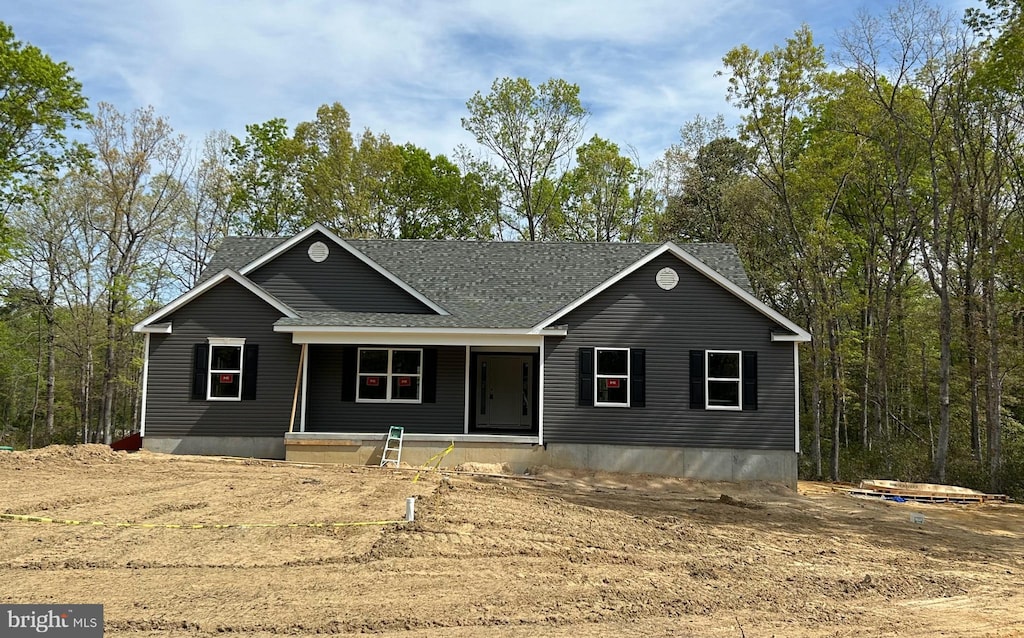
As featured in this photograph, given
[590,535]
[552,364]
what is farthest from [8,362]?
[590,535]

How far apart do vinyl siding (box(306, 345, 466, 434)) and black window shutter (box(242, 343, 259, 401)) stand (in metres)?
1.24

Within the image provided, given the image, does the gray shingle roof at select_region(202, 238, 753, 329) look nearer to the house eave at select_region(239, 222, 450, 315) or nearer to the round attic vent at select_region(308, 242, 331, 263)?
the house eave at select_region(239, 222, 450, 315)

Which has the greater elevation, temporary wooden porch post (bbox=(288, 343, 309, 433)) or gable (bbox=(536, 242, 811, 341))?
gable (bbox=(536, 242, 811, 341))

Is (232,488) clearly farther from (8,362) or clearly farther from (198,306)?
(8,362)

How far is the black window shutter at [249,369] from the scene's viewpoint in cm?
1719

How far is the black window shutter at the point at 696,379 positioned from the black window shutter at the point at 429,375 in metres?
6.09

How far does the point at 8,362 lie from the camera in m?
35.5

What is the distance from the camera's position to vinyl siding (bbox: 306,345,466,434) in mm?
17506

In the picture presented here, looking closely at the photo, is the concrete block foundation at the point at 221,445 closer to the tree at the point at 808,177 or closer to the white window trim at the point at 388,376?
the white window trim at the point at 388,376

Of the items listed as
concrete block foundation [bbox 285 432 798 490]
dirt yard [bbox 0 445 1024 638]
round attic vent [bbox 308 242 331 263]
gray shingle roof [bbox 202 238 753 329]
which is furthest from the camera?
round attic vent [bbox 308 242 331 263]

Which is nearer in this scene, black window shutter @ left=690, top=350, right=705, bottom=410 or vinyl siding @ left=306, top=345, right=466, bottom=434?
black window shutter @ left=690, top=350, right=705, bottom=410

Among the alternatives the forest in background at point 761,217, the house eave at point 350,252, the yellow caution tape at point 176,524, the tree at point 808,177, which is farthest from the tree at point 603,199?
the yellow caution tape at point 176,524

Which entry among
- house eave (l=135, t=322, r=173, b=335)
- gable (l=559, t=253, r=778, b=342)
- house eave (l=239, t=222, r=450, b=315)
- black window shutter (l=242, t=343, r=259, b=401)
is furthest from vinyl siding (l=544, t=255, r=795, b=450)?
house eave (l=135, t=322, r=173, b=335)

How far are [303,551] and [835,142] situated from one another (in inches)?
893
